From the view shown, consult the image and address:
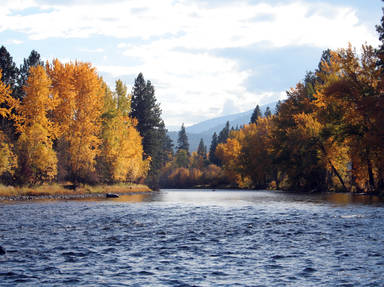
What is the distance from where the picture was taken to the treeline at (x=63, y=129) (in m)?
48.7

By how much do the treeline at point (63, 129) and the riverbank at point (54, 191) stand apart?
1454mm

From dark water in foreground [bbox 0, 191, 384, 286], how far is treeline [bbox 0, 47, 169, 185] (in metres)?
25.6

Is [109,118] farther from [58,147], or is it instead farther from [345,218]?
[345,218]

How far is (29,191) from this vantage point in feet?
154

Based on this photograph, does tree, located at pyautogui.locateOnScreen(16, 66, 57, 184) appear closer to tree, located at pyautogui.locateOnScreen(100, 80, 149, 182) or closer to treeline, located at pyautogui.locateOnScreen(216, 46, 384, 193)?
tree, located at pyautogui.locateOnScreen(100, 80, 149, 182)

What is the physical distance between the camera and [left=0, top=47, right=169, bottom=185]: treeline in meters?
48.7

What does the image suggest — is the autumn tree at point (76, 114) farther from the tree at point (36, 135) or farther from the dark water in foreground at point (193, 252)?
the dark water in foreground at point (193, 252)

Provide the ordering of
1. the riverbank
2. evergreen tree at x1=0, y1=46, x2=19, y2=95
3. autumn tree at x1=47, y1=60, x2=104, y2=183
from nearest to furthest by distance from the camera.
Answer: the riverbank < autumn tree at x1=47, y1=60, x2=104, y2=183 < evergreen tree at x1=0, y1=46, x2=19, y2=95

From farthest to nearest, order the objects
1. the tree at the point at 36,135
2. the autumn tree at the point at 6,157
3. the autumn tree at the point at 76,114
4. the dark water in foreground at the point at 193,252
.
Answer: the autumn tree at the point at 76,114 < the tree at the point at 36,135 < the autumn tree at the point at 6,157 < the dark water in foreground at the point at 193,252

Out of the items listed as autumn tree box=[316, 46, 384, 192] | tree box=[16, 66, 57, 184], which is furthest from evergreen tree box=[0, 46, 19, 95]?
autumn tree box=[316, 46, 384, 192]

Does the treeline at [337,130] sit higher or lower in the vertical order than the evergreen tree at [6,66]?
lower

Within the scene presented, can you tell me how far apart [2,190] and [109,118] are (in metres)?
26.7

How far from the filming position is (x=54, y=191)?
50.4 m

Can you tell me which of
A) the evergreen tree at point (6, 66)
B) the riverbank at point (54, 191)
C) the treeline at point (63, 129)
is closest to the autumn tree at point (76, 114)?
the treeline at point (63, 129)
